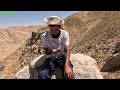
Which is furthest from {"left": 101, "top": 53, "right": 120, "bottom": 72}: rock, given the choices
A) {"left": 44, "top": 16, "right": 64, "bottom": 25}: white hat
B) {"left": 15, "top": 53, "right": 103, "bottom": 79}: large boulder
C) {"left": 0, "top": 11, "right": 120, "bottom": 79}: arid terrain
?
{"left": 44, "top": 16, "right": 64, "bottom": 25}: white hat

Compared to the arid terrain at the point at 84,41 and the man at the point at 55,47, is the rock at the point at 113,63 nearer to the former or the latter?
the arid terrain at the point at 84,41

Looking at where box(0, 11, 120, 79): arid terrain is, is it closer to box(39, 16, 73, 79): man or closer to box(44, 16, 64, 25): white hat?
box(39, 16, 73, 79): man

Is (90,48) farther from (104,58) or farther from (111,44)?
(104,58)

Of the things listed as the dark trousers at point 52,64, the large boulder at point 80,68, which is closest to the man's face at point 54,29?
the dark trousers at point 52,64

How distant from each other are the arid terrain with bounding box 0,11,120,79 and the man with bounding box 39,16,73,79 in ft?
23.5

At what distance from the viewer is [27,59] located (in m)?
31.0

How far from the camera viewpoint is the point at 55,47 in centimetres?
466

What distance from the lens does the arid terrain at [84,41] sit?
19.1 meters

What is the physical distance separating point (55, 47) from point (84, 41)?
2325cm

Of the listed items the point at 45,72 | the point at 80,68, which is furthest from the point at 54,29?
the point at 80,68

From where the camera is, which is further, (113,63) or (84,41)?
(84,41)

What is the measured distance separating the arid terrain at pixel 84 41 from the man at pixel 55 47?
23.5 feet

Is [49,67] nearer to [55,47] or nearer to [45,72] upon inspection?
[45,72]

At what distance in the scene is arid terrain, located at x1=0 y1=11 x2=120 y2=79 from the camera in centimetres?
1911
